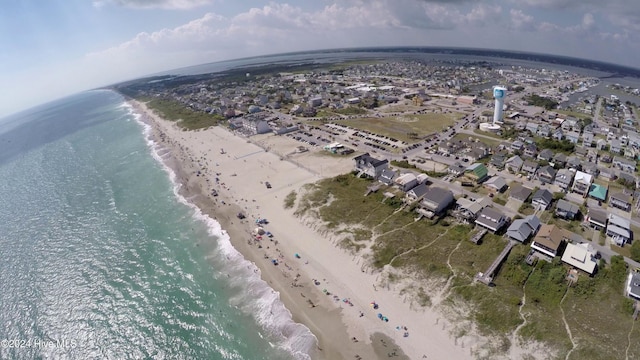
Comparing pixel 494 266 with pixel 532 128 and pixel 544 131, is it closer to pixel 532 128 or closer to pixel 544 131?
pixel 544 131

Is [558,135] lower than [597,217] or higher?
higher

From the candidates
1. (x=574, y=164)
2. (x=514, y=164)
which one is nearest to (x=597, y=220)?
(x=514, y=164)

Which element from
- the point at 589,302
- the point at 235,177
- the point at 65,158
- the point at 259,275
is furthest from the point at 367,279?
the point at 65,158

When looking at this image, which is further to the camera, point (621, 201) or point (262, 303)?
point (621, 201)

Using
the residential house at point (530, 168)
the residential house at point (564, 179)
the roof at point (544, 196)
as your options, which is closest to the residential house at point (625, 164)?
the residential house at point (564, 179)

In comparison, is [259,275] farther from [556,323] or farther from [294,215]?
[556,323]

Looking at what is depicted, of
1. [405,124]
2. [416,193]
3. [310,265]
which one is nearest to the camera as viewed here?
[310,265]

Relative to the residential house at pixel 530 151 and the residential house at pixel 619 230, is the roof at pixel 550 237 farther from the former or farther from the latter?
the residential house at pixel 530 151
